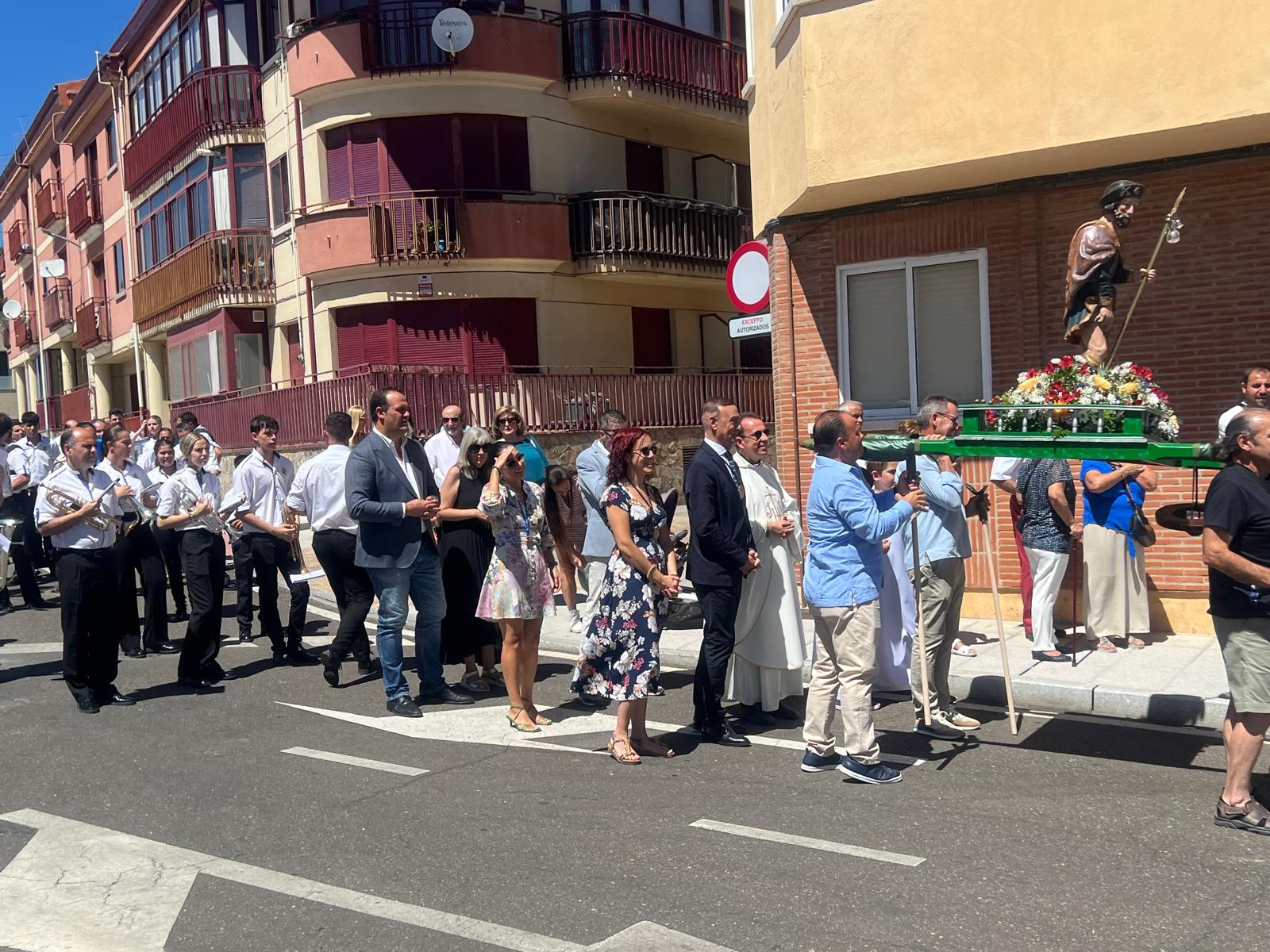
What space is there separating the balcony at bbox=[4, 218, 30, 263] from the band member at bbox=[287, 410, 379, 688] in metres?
43.6

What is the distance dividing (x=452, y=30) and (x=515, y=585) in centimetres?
1520

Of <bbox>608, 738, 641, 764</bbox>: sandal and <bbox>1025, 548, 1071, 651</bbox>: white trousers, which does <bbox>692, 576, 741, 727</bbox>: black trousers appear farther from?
<bbox>1025, 548, 1071, 651</bbox>: white trousers

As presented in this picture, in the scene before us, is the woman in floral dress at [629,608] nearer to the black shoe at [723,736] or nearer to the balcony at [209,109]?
the black shoe at [723,736]

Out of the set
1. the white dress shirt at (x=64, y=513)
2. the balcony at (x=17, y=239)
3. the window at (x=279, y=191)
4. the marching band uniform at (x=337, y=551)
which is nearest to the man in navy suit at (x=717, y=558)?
the marching band uniform at (x=337, y=551)

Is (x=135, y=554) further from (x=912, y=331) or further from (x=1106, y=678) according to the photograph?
(x=1106, y=678)

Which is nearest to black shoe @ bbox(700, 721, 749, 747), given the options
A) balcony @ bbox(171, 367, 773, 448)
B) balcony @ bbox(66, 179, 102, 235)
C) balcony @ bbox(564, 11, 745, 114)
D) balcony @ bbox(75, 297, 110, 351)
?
balcony @ bbox(171, 367, 773, 448)

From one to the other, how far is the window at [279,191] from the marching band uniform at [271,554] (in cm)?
1464

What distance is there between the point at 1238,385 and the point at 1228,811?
5163 millimetres

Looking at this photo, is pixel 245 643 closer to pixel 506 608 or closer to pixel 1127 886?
pixel 506 608

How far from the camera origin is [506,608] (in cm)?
761

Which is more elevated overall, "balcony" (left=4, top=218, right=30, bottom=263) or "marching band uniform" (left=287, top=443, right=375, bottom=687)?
"balcony" (left=4, top=218, right=30, bottom=263)

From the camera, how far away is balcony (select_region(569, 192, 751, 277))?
2212 centimetres

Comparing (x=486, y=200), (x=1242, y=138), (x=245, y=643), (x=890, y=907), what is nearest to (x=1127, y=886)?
(x=890, y=907)

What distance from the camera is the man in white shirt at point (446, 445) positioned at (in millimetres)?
10328
